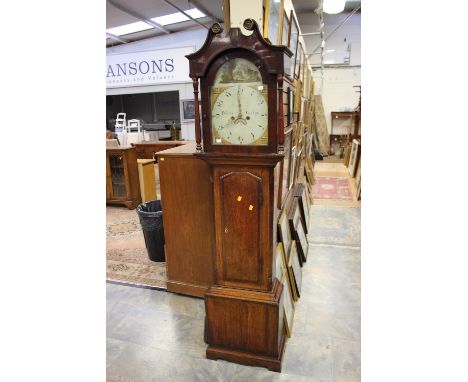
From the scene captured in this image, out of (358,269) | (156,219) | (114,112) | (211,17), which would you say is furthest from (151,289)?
(114,112)

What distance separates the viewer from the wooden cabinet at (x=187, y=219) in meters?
2.44

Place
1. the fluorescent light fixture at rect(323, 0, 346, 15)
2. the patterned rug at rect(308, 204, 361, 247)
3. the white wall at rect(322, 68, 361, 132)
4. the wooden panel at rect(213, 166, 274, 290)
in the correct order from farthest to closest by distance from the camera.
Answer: the white wall at rect(322, 68, 361, 132) → the fluorescent light fixture at rect(323, 0, 346, 15) → the patterned rug at rect(308, 204, 361, 247) → the wooden panel at rect(213, 166, 274, 290)

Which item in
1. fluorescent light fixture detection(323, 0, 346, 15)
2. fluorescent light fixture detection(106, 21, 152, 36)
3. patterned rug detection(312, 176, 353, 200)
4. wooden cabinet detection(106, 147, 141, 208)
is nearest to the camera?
fluorescent light fixture detection(323, 0, 346, 15)

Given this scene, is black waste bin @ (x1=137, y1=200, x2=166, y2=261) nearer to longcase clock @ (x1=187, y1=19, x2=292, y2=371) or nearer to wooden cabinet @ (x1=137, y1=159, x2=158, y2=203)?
longcase clock @ (x1=187, y1=19, x2=292, y2=371)

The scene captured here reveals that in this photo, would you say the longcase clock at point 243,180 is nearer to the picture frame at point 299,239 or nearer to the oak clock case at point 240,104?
the oak clock case at point 240,104

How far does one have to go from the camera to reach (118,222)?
4465 mm

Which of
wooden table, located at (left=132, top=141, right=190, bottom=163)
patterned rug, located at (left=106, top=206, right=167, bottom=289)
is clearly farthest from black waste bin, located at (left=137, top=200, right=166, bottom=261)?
wooden table, located at (left=132, top=141, right=190, bottom=163)

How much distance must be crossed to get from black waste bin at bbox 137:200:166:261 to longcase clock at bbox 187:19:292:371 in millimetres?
1331

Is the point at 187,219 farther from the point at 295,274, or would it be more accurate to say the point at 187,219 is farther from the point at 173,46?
the point at 173,46

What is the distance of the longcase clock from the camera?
160cm

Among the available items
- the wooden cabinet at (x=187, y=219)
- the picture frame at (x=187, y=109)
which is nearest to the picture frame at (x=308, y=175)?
the wooden cabinet at (x=187, y=219)

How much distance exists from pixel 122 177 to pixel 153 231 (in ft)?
7.00

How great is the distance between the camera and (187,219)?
254 centimetres

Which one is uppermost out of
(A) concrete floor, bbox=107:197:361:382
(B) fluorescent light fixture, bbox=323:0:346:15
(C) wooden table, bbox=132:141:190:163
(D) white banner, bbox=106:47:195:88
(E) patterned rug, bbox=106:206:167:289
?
(D) white banner, bbox=106:47:195:88
